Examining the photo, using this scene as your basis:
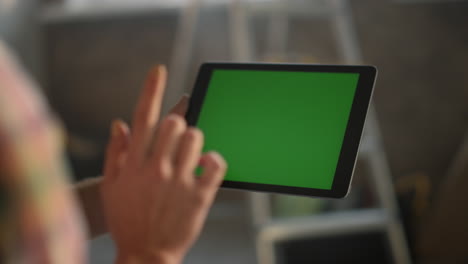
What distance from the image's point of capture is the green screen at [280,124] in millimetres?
657

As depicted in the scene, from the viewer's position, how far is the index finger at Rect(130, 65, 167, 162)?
445 mm

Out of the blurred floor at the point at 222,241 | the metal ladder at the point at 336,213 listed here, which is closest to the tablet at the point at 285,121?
the metal ladder at the point at 336,213

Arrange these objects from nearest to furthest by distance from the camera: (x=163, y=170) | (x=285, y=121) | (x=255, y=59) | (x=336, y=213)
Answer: (x=163, y=170)
(x=285, y=121)
(x=336, y=213)
(x=255, y=59)

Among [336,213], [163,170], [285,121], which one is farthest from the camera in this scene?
[336,213]

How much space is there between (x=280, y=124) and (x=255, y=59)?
131 centimetres

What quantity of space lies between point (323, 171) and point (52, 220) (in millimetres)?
429

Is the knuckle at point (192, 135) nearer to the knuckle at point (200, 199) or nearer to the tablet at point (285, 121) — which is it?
the knuckle at point (200, 199)

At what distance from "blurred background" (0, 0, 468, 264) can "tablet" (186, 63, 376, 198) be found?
1.25 meters

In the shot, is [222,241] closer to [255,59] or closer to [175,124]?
[255,59]

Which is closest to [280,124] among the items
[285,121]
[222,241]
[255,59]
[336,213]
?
[285,121]

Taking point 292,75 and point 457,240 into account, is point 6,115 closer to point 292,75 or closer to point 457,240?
point 292,75

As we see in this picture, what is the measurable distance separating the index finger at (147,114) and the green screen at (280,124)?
19 cm

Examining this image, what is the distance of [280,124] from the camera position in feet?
2.27

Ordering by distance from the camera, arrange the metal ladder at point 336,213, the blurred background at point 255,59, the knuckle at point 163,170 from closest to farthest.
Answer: the knuckle at point 163,170
the metal ladder at point 336,213
the blurred background at point 255,59
